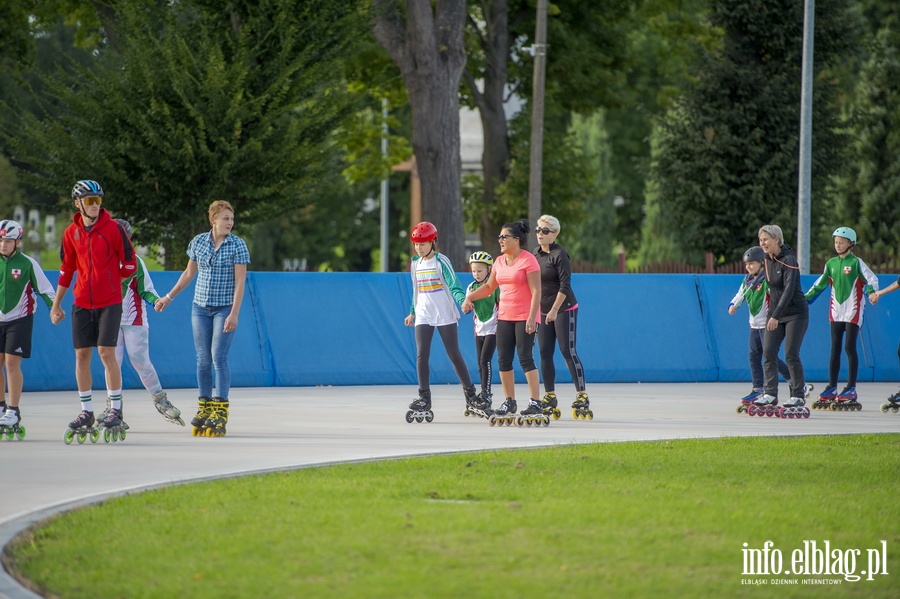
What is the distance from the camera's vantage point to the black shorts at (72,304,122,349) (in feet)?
36.1

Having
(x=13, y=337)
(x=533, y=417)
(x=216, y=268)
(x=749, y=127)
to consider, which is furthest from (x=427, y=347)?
(x=749, y=127)

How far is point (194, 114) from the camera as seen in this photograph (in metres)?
22.5

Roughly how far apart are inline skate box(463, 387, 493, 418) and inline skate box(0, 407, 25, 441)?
4544 mm

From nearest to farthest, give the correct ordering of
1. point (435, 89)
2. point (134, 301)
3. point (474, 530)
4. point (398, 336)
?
point (474, 530) → point (134, 301) → point (398, 336) → point (435, 89)

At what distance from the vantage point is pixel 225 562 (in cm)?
635

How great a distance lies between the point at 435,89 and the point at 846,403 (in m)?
13.9

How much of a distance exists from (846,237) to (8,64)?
21.2 metres

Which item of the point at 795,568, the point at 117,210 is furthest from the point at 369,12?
the point at 795,568

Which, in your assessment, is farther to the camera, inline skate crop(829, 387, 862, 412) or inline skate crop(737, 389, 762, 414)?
inline skate crop(829, 387, 862, 412)

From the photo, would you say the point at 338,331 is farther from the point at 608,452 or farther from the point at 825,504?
the point at 825,504

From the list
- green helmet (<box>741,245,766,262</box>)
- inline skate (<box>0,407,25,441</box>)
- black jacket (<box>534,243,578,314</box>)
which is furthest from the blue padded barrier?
inline skate (<box>0,407,25,441</box>)

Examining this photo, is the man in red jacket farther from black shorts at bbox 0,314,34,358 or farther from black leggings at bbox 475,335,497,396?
Answer: black leggings at bbox 475,335,497,396

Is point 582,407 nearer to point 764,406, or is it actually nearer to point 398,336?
point 764,406

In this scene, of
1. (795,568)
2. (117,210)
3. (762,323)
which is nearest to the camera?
(795,568)
